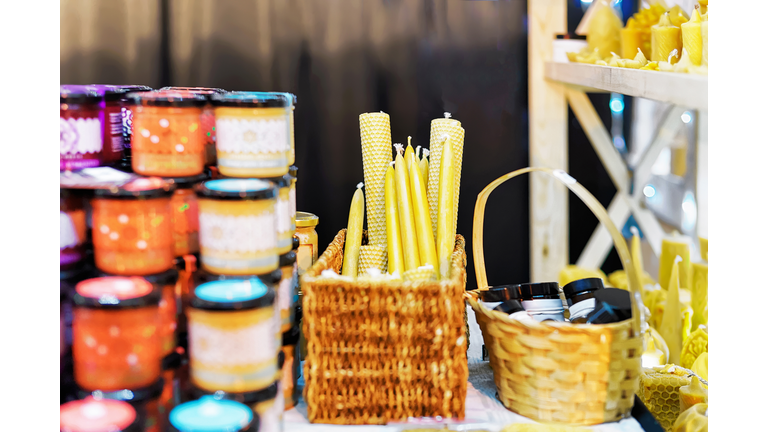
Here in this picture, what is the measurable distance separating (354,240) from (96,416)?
51 centimetres

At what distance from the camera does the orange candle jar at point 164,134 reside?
2.45 ft

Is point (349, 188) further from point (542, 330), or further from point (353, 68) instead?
point (542, 330)

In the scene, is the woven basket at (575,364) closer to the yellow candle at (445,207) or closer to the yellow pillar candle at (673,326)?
the yellow candle at (445,207)

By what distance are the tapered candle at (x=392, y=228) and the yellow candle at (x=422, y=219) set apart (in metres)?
0.03

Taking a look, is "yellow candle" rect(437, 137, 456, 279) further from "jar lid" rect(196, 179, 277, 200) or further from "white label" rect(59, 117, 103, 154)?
"white label" rect(59, 117, 103, 154)

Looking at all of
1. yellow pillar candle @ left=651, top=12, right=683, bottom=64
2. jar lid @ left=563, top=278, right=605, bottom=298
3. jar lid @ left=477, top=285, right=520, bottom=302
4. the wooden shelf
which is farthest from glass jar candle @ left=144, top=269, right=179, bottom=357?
yellow pillar candle @ left=651, top=12, right=683, bottom=64

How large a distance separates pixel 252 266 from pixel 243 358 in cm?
11

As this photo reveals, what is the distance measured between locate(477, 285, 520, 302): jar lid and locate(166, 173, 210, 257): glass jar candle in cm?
46

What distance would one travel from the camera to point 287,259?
2.78 feet

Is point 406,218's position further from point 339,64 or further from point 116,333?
point 339,64

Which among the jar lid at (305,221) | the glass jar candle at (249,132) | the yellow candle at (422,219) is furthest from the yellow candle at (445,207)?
the glass jar candle at (249,132)

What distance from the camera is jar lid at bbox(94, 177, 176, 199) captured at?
2.26ft

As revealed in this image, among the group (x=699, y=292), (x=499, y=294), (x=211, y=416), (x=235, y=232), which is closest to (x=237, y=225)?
(x=235, y=232)

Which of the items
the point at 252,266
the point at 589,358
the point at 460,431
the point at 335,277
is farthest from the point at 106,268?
the point at 589,358
